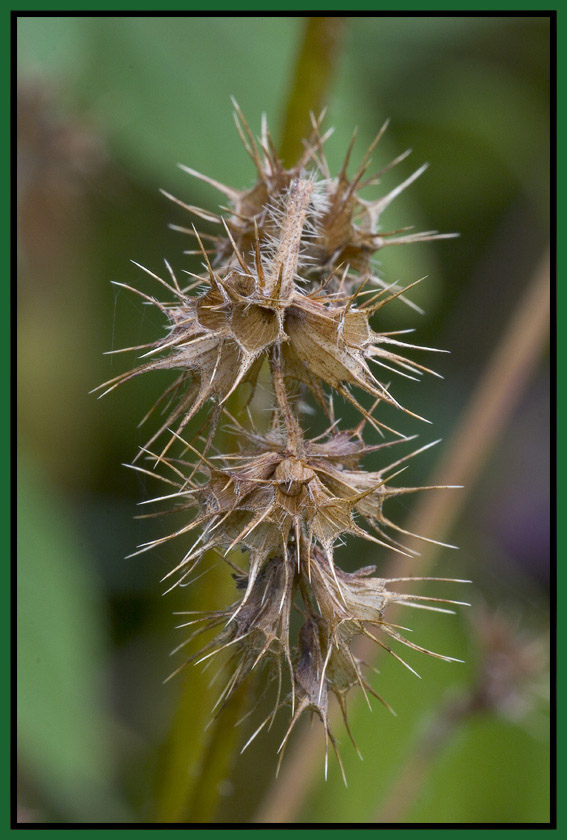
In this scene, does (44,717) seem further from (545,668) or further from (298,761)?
(545,668)

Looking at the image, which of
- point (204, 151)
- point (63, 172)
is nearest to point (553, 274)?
point (204, 151)

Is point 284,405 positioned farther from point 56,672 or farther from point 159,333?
point 56,672

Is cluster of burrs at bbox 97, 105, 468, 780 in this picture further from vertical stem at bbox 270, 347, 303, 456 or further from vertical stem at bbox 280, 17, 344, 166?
vertical stem at bbox 280, 17, 344, 166

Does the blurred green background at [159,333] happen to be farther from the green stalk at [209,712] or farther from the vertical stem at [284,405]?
the vertical stem at [284,405]

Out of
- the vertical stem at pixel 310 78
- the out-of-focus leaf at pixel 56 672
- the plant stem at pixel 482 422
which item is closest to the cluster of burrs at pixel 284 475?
the vertical stem at pixel 310 78

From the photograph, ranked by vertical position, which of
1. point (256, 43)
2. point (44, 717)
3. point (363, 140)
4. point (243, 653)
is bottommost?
point (44, 717)

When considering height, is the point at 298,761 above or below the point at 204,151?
below

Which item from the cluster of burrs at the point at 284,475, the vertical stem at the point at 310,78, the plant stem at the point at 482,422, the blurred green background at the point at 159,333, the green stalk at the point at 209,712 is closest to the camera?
the cluster of burrs at the point at 284,475

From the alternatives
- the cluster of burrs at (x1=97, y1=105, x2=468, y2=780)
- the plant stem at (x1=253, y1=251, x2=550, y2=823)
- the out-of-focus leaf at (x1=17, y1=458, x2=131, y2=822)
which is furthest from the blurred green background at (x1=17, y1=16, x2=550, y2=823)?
the cluster of burrs at (x1=97, y1=105, x2=468, y2=780)
